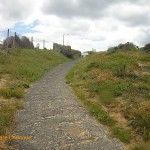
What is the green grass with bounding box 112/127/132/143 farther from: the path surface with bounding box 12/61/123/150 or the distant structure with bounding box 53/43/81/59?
the distant structure with bounding box 53/43/81/59

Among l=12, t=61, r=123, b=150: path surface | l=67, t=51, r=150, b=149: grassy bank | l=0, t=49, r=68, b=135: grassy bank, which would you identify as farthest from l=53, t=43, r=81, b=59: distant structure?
l=12, t=61, r=123, b=150: path surface

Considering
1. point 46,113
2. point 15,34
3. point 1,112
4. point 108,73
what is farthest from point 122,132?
point 15,34

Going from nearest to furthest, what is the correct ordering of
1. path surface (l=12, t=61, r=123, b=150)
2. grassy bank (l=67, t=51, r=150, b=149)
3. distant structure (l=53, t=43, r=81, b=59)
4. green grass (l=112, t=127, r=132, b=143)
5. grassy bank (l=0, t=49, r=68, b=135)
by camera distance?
path surface (l=12, t=61, r=123, b=150) < green grass (l=112, t=127, r=132, b=143) < grassy bank (l=67, t=51, r=150, b=149) < grassy bank (l=0, t=49, r=68, b=135) < distant structure (l=53, t=43, r=81, b=59)

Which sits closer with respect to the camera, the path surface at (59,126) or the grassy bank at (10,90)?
the path surface at (59,126)

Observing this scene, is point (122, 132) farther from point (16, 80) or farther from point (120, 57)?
point (120, 57)

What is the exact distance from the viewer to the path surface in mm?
10734

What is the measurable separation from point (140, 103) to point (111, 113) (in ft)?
4.61

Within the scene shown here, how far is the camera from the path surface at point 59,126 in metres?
10.7

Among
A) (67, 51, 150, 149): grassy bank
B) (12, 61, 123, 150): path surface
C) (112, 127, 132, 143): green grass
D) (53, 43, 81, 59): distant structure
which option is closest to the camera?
(12, 61, 123, 150): path surface

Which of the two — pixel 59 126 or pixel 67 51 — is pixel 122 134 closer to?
pixel 59 126

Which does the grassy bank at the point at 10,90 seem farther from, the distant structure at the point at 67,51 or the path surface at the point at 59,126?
the distant structure at the point at 67,51

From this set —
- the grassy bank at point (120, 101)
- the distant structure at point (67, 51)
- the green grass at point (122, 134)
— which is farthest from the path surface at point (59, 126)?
the distant structure at point (67, 51)

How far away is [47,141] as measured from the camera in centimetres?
1098

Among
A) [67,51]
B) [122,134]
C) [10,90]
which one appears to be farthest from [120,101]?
[67,51]
